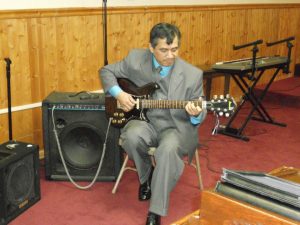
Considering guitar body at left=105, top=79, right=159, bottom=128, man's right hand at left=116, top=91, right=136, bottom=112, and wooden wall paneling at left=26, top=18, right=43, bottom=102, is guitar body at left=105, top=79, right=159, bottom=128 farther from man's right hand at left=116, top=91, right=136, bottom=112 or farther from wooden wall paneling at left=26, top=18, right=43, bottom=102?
wooden wall paneling at left=26, top=18, right=43, bottom=102

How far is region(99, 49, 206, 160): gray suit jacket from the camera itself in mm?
2746

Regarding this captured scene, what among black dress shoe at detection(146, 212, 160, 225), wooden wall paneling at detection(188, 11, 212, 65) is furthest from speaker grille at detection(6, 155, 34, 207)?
wooden wall paneling at detection(188, 11, 212, 65)

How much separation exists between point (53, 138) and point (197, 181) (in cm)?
109

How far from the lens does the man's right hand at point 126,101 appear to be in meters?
2.79

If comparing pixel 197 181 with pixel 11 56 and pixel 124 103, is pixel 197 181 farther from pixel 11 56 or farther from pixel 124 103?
pixel 11 56

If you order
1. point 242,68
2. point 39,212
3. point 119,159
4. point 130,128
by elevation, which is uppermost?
point 242,68

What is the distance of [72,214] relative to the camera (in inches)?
108

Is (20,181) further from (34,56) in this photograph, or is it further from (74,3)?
(74,3)

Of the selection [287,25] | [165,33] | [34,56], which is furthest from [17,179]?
[287,25]

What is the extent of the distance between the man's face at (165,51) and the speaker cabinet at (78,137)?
0.57 meters

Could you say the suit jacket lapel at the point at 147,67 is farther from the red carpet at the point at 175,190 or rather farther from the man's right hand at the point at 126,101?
the red carpet at the point at 175,190

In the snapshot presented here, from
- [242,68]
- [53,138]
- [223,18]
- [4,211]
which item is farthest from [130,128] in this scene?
[223,18]

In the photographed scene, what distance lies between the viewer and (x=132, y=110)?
2.87 m

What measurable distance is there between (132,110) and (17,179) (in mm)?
834
